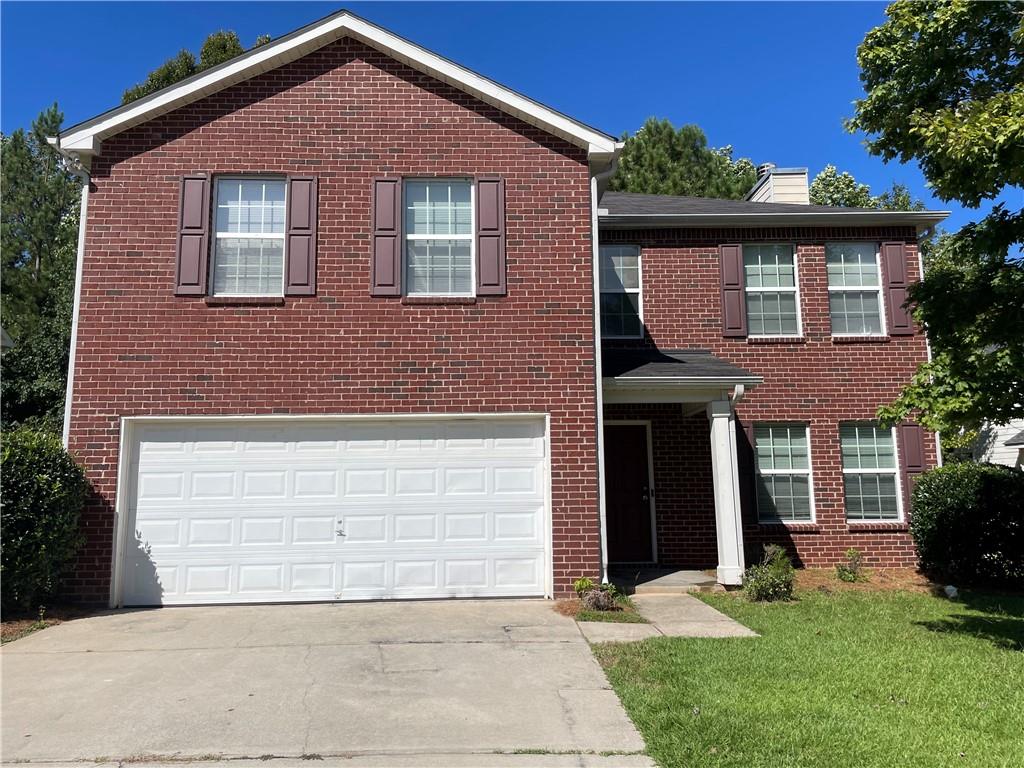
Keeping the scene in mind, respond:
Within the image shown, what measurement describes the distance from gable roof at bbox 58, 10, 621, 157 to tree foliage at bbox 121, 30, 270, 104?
13508 mm

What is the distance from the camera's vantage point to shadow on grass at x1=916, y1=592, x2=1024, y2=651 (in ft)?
24.9

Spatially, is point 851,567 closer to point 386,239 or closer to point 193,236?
point 386,239

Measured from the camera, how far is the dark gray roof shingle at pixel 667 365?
10562mm

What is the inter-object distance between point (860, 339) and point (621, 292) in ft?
13.7

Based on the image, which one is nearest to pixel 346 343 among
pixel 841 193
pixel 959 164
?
pixel 959 164

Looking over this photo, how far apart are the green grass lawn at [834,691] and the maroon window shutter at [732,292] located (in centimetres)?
540

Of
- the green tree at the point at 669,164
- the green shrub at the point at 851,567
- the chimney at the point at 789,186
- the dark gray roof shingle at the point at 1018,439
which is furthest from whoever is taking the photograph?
the green tree at the point at 669,164

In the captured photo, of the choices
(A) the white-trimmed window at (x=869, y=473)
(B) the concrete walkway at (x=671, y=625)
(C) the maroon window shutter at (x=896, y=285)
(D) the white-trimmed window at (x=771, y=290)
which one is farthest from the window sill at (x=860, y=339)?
(B) the concrete walkway at (x=671, y=625)

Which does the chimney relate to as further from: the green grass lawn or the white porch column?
the green grass lawn

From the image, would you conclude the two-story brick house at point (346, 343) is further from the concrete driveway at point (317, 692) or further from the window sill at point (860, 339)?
the window sill at point (860, 339)

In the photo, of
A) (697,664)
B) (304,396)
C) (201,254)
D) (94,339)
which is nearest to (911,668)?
(697,664)

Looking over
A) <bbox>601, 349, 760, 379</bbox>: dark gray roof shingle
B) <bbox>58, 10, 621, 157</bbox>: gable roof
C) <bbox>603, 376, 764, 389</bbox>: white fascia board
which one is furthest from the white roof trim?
<bbox>603, 376, 764, 389</bbox>: white fascia board

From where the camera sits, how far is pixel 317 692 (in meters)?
5.83

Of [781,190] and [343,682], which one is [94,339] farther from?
[781,190]
